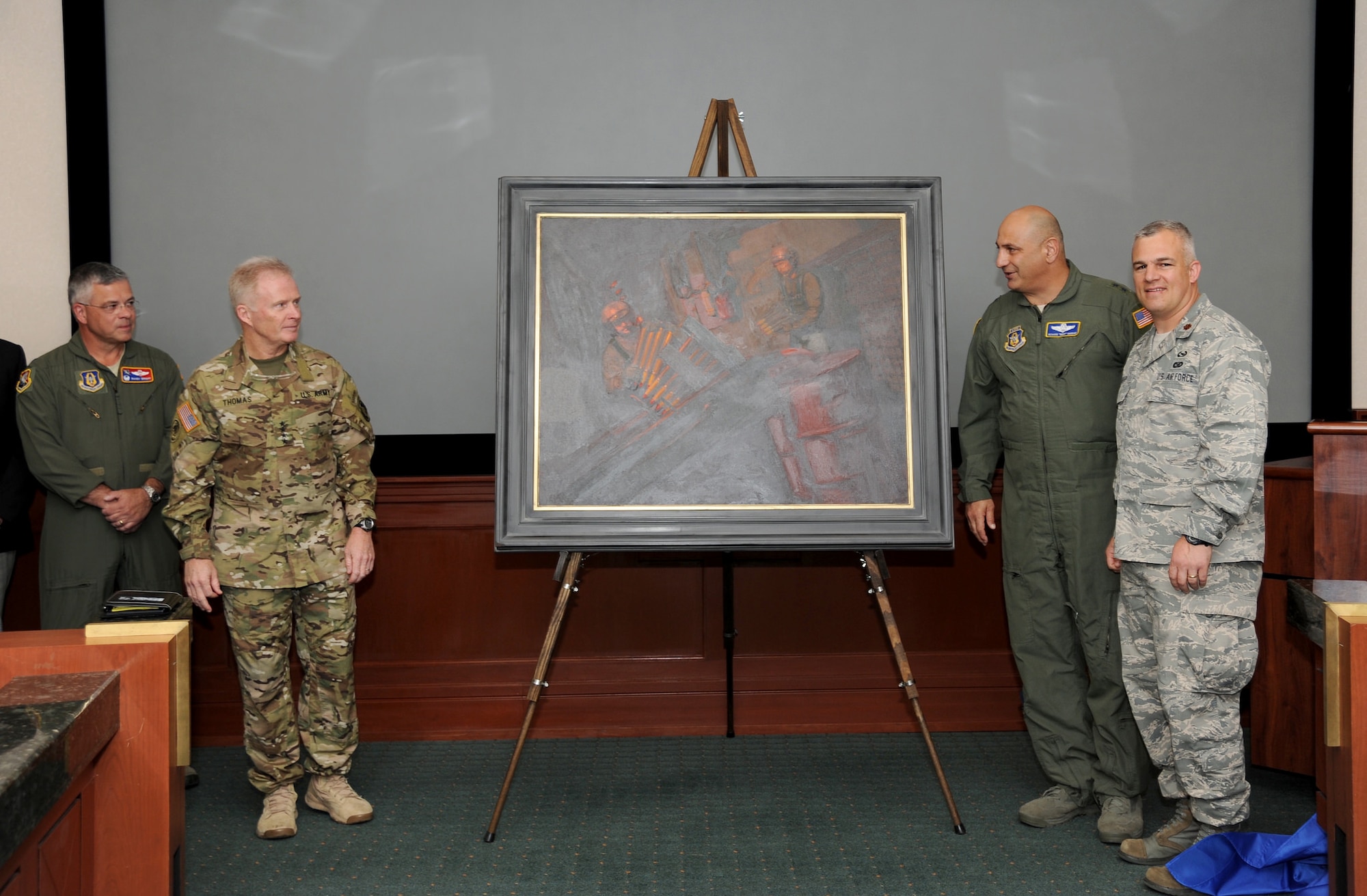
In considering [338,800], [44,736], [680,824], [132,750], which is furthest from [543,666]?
[44,736]

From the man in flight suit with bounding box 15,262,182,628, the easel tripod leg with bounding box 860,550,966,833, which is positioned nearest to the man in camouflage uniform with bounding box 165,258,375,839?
the man in flight suit with bounding box 15,262,182,628

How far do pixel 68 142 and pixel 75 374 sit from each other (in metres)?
0.93

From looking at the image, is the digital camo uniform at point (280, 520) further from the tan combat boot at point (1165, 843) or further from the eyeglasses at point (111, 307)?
the tan combat boot at point (1165, 843)

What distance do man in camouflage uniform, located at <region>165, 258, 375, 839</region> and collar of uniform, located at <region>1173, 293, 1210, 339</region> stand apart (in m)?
2.19

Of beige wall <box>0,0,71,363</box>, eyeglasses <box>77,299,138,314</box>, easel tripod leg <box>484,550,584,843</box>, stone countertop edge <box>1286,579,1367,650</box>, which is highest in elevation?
beige wall <box>0,0,71,363</box>

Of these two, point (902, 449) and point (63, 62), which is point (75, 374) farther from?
point (902, 449)

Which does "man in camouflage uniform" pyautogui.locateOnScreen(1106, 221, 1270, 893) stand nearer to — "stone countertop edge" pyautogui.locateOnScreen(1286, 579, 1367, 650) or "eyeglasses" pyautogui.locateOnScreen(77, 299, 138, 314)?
"stone countertop edge" pyautogui.locateOnScreen(1286, 579, 1367, 650)

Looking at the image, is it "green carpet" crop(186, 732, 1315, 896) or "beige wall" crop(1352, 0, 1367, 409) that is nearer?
"green carpet" crop(186, 732, 1315, 896)

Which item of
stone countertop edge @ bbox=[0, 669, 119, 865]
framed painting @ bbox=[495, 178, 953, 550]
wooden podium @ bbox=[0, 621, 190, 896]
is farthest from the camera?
framed painting @ bbox=[495, 178, 953, 550]

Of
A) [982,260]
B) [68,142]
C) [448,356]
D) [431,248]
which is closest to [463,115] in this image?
[431,248]

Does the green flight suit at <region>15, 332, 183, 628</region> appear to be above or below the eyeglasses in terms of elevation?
below

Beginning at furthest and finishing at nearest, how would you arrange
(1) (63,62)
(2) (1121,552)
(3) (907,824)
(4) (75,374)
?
(1) (63,62) → (4) (75,374) → (3) (907,824) → (2) (1121,552)

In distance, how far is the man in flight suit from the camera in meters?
2.84

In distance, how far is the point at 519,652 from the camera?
3459 millimetres
